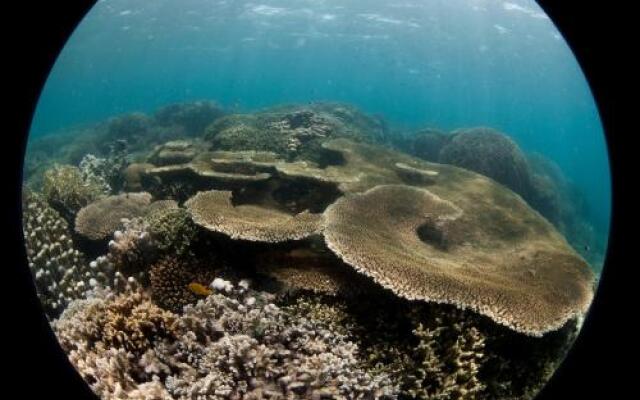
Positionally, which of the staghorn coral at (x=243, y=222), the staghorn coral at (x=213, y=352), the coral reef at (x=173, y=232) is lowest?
the staghorn coral at (x=213, y=352)

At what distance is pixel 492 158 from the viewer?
16906 millimetres

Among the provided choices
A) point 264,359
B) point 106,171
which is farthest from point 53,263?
point 106,171

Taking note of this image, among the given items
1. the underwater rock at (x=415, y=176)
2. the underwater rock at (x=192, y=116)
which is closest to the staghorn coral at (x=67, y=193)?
the underwater rock at (x=415, y=176)

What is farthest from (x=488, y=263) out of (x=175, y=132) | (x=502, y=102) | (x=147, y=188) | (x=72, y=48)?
(x=502, y=102)

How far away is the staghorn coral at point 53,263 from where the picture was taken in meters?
5.87

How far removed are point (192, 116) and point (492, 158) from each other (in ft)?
55.3

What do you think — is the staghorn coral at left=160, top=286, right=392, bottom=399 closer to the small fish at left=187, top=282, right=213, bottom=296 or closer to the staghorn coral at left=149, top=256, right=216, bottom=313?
the small fish at left=187, top=282, right=213, bottom=296

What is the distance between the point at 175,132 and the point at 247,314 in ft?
63.9

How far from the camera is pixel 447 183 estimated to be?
10.7m

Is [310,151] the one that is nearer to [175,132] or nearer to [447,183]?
[447,183]

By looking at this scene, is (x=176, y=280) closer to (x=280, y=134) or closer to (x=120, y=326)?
(x=120, y=326)

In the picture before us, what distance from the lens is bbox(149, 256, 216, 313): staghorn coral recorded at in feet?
16.8

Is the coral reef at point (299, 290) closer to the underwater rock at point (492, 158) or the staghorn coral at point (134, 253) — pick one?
the staghorn coral at point (134, 253)

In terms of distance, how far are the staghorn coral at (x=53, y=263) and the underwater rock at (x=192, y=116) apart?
51.6 feet
